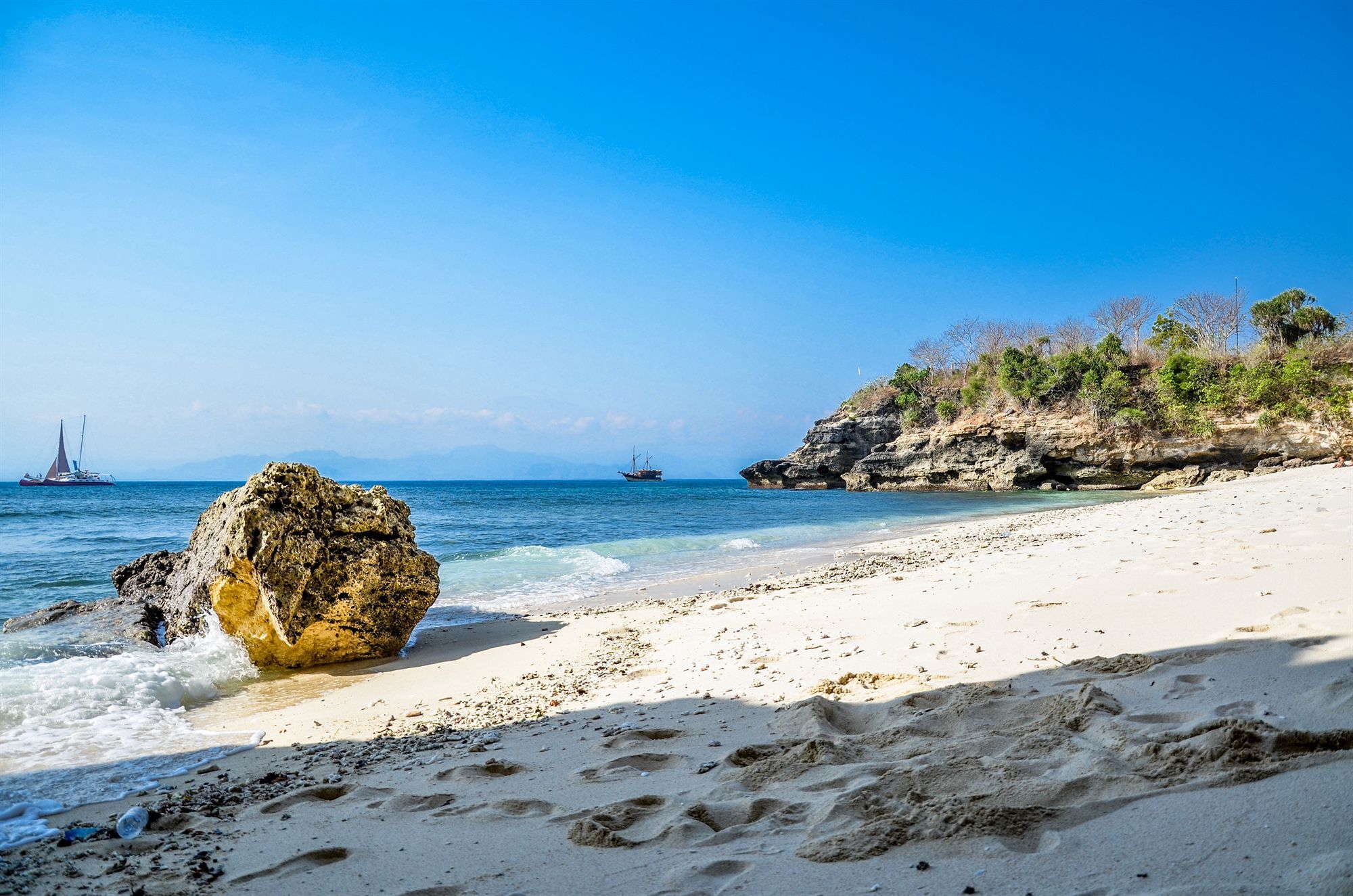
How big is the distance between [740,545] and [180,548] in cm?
1577

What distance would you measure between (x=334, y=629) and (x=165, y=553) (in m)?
5.17

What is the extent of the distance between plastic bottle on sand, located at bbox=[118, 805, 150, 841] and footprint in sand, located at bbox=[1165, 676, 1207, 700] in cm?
478

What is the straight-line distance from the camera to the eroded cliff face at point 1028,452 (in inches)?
→ 1468

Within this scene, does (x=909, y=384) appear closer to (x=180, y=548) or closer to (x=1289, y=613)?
(x=180, y=548)

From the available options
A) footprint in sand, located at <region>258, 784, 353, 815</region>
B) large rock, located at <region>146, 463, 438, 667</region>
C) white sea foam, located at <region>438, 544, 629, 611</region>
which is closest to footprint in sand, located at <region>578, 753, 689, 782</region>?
footprint in sand, located at <region>258, 784, 353, 815</region>

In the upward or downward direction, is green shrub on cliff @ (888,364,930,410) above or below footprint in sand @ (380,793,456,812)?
above

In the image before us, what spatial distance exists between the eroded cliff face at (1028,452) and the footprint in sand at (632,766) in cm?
4241

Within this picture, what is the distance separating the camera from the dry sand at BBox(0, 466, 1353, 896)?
202 centimetres

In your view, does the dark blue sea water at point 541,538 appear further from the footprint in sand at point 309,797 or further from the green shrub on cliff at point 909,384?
the green shrub on cliff at point 909,384

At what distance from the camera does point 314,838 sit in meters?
2.77

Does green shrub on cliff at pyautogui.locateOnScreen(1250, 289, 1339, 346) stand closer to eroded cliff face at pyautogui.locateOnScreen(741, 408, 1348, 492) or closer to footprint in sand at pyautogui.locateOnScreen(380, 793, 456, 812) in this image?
eroded cliff face at pyautogui.locateOnScreen(741, 408, 1348, 492)

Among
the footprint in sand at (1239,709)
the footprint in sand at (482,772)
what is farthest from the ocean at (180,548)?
the footprint in sand at (1239,709)

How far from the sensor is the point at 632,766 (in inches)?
130

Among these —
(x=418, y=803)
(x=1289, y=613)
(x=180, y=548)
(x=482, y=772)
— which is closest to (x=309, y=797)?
(x=418, y=803)
